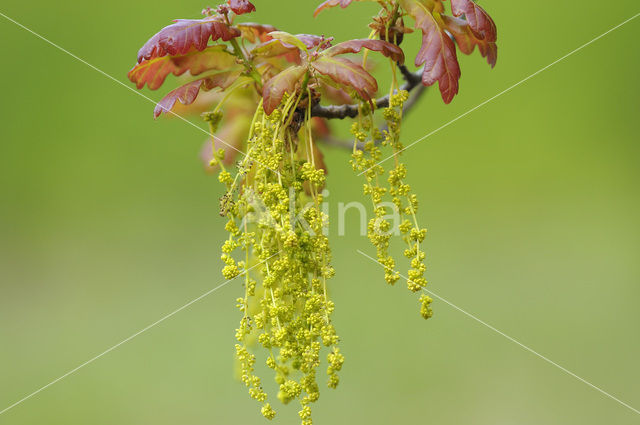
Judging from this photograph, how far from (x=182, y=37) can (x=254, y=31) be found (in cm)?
17

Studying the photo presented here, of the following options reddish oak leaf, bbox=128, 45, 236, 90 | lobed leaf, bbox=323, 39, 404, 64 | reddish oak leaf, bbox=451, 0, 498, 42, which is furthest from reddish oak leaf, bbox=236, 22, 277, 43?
reddish oak leaf, bbox=451, 0, 498, 42

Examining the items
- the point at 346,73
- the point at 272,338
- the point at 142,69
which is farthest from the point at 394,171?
the point at 142,69

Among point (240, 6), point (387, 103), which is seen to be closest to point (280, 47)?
point (240, 6)

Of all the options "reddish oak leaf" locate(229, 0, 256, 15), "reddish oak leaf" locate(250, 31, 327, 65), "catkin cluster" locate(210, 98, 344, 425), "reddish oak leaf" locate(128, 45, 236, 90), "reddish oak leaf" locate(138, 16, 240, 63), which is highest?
"reddish oak leaf" locate(229, 0, 256, 15)

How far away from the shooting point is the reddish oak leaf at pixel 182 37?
0.70 meters

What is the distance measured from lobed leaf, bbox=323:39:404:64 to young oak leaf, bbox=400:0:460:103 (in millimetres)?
27

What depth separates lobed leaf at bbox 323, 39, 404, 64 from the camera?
2.19 ft

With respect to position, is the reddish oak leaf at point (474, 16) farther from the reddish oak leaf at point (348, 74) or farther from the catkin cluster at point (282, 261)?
the catkin cluster at point (282, 261)

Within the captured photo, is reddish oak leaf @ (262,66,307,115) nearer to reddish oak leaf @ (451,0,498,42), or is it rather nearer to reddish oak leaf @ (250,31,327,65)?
reddish oak leaf @ (250,31,327,65)

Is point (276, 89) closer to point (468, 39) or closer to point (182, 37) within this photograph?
point (182, 37)

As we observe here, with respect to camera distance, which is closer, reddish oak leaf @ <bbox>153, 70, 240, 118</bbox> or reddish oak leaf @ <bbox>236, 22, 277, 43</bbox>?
reddish oak leaf @ <bbox>153, 70, 240, 118</bbox>

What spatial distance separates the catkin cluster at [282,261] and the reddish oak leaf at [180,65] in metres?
0.11

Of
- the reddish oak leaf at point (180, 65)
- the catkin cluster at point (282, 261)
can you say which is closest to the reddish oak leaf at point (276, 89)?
the catkin cluster at point (282, 261)

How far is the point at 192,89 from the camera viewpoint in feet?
2.40
